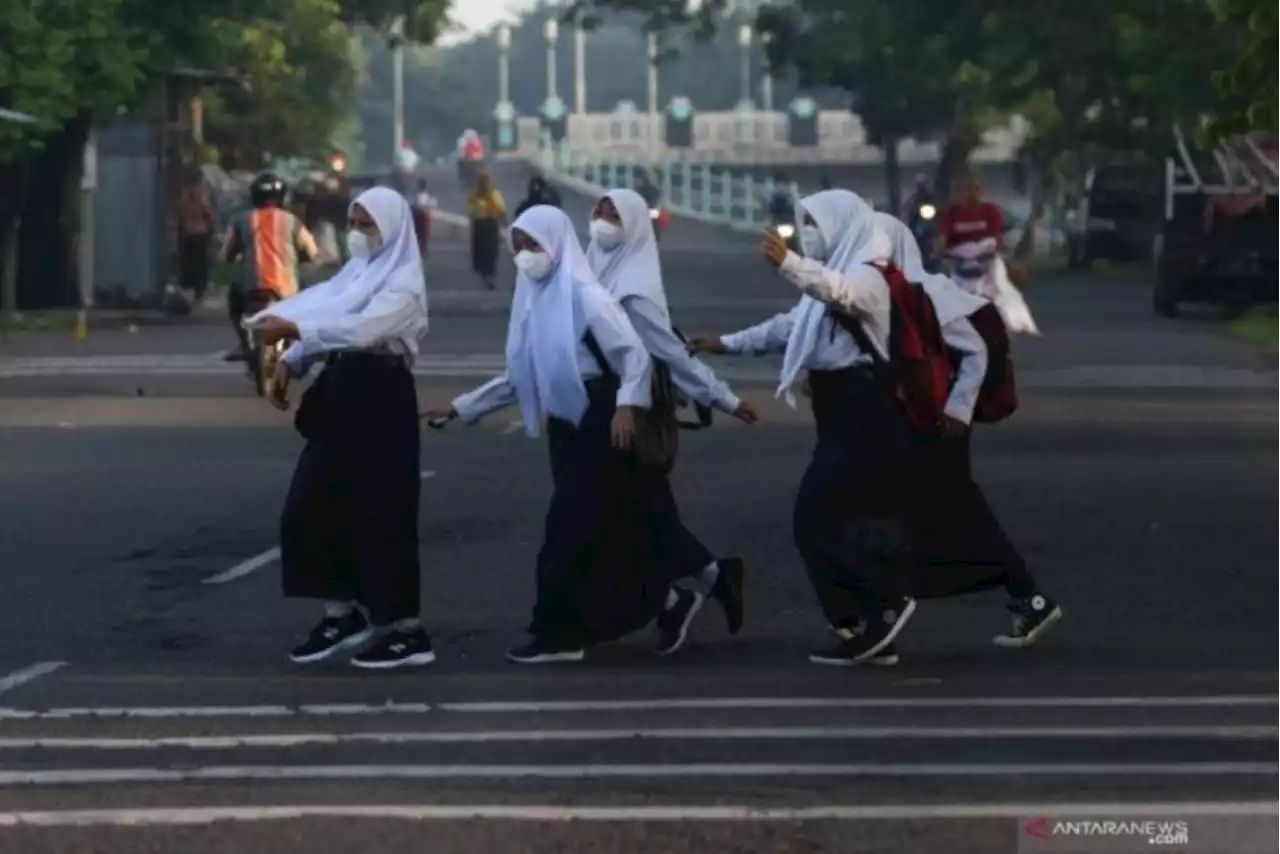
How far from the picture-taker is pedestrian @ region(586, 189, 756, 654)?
37.3 feet

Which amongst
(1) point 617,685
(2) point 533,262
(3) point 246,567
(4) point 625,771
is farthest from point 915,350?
(3) point 246,567

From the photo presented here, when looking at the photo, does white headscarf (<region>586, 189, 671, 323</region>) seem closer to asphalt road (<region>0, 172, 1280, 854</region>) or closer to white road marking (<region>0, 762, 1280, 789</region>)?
asphalt road (<region>0, 172, 1280, 854</region>)

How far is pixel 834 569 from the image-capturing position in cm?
1117

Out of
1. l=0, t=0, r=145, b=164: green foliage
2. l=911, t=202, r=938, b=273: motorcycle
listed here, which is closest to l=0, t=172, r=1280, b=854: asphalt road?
l=0, t=0, r=145, b=164: green foliage

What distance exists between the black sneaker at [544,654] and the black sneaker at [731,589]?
0.64m

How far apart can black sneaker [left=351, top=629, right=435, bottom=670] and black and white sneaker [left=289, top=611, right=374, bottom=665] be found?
0.16 meters

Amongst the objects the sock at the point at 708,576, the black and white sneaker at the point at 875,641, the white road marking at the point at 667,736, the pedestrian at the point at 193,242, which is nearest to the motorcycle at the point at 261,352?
the sock at the point at 708,576

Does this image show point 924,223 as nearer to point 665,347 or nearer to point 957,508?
point 957,508

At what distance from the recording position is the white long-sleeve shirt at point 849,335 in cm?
1077

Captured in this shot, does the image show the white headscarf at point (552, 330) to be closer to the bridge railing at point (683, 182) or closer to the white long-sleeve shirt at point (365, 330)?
the white long-sleeve shirt at point (365, 330)

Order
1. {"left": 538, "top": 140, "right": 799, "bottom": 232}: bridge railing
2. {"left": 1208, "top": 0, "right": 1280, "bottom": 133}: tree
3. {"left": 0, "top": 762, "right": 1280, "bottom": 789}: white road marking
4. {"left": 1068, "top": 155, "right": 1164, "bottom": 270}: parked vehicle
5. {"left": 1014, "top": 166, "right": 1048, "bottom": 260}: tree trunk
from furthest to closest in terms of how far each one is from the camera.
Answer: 1. {"left": 538, "top": 140, "right": 799, "bottom": 232}: bridge railing
2. {"left": 1014, "top": 166, "right": 1048, "bottom": 260}: tree trunk
3. {"left": 1068, "top": 155, "right": 1164, "bottom": 270}: parked vehicle
4. {"left": 1208, "top": 0, "right": 1280, "bottom": 133}: tree
5. {"left": 0, "top": 762, "right": 1280, "bottom": 789}: white road marking

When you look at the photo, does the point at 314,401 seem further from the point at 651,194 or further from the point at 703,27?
the point at 703,27

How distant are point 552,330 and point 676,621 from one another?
1.19 metres

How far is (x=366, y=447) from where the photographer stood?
11203 mm
